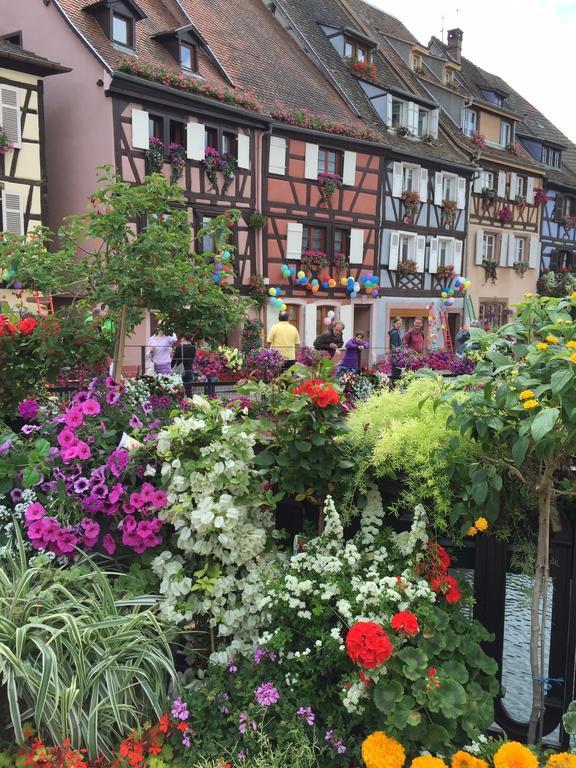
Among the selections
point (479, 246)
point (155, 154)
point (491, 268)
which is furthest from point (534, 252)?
point (155, 154)

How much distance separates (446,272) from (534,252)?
6.88 metres

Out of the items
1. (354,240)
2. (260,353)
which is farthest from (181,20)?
(260,353)

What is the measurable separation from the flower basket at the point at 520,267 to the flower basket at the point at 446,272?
452 centimetres

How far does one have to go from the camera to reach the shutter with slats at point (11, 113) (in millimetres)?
14172

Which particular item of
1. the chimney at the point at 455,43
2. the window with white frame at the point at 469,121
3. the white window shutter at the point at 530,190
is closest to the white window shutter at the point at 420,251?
the window with white frame at the point at 469,121

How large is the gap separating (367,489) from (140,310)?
3.11 metres

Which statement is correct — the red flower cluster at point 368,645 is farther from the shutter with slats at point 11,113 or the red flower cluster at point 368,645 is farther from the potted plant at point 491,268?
the potted plant at point 491,268

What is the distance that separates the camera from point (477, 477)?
8.41 ft

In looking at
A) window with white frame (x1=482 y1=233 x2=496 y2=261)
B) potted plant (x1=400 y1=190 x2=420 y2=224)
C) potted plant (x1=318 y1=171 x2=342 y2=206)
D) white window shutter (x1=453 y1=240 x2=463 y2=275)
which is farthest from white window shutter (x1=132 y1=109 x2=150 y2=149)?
window with white frame (x1=482 y1=233 x2=496 y2=261)

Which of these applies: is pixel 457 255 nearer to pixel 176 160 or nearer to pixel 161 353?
pixel 176 160

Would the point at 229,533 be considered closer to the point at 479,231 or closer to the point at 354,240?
the point at 354,240

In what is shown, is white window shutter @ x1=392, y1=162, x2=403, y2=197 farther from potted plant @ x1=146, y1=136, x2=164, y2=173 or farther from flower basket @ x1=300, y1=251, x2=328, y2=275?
potted plant @ x1=146, y1=136, x2=164, y2=173

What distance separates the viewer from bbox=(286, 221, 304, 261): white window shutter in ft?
64.0

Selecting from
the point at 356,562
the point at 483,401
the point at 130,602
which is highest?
the point at 483,401
